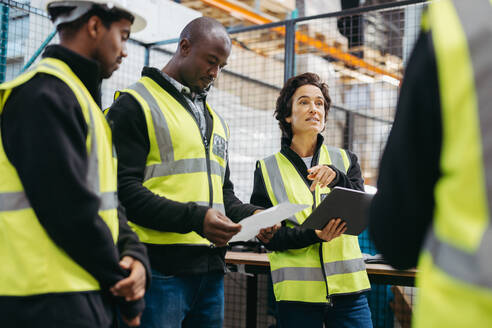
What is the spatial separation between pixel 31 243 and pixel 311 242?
4.83 ft

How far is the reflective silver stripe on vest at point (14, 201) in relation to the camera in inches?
50.5

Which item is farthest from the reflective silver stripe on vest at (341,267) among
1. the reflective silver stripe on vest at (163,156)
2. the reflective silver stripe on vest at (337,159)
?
the reflective silver stripe on vest at (163,156)

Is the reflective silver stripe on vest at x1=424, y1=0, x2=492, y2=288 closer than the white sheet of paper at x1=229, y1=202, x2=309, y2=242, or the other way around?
the reflective silver stripe on vest at x1=424, y1=0, x2=492, y2=288

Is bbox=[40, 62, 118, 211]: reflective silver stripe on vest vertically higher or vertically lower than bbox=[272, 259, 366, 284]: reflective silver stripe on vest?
higher

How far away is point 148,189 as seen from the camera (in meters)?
1.83

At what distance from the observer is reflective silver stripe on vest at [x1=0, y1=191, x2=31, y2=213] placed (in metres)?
1.28

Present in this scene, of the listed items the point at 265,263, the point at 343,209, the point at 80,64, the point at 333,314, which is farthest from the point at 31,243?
the point at 265,263

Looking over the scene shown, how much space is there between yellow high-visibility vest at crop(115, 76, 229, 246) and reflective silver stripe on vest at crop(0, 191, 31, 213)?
0.61 metres

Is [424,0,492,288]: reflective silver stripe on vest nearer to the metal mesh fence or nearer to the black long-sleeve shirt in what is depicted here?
the black long-sleeve shirt

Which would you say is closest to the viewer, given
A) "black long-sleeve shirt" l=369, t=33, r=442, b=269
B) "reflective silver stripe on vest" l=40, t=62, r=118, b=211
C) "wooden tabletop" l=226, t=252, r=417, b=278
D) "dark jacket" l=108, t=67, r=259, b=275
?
"black long-sleeve shirt" l=369, t=33, r=442, b=269

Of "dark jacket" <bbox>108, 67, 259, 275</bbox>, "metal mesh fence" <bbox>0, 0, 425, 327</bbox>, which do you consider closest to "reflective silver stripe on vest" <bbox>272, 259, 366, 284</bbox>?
"dark jacket" <bbox>108, 67, 259, 275</bbox>

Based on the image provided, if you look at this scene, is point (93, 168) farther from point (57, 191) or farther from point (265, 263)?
point (265, 263)

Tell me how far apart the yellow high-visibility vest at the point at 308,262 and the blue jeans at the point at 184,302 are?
1.95 ft

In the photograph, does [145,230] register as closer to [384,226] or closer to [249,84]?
[384,226]
